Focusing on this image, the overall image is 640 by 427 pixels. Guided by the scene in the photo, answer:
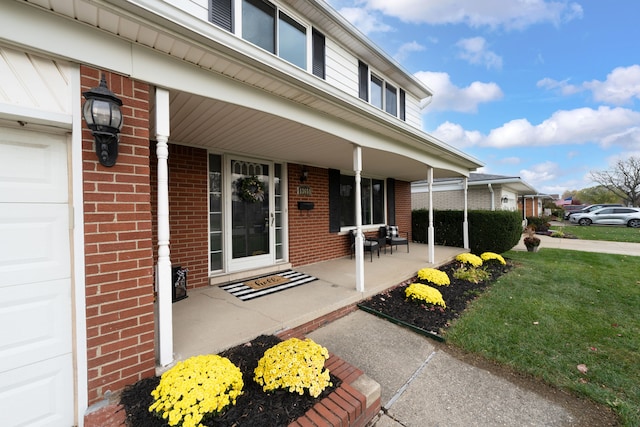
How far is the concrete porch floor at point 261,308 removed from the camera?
8.64 feet

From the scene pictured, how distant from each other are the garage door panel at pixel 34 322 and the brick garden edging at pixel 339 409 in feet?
1.76

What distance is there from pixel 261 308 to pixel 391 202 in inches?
258

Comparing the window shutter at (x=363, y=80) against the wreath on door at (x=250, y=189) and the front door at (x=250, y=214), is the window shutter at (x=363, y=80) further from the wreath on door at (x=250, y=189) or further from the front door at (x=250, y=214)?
the wreath on door at (x=250, y=189)

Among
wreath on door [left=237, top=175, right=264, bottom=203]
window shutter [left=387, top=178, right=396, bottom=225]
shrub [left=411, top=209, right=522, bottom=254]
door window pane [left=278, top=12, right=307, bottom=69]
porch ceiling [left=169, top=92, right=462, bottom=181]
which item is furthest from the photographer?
window shutter [left=387, top=178, right=396, bottom=225]

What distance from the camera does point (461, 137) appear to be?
30.8 metres

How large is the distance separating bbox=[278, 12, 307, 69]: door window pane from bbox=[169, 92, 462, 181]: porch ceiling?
1782mm

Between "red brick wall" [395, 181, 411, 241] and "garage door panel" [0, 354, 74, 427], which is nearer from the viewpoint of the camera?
"garage door panel" [0, 354, 74, 427]

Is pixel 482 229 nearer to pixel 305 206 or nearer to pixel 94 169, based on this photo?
pixel 305 206

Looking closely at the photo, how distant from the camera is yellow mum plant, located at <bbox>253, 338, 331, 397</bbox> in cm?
188

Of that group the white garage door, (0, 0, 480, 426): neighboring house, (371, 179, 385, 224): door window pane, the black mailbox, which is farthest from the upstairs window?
the white garage door

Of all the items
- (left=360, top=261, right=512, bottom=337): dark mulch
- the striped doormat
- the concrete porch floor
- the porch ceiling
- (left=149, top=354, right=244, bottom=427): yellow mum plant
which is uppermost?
the porch ceiling

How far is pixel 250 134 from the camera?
3746mm


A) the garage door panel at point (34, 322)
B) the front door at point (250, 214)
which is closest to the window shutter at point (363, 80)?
the front door at point (250, 214)

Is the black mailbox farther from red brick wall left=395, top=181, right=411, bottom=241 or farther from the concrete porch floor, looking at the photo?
red brick wall left=395, top=181, right=411, bottom=241
